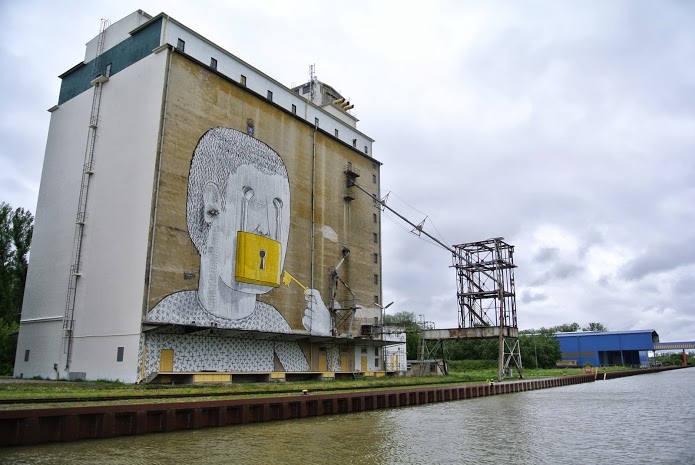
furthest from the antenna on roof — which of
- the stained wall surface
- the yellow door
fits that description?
the yellow door

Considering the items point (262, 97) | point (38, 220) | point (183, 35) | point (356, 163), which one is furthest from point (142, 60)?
point (356, 163)

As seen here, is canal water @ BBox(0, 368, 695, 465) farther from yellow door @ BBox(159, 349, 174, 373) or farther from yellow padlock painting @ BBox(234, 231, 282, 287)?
yellow padlock painting @ BBox(234, 231, 282, 287)

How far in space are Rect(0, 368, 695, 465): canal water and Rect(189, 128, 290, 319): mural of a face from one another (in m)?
14.5

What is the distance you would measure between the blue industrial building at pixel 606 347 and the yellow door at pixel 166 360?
306 ft

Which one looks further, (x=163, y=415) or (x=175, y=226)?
(x=175, y=226)

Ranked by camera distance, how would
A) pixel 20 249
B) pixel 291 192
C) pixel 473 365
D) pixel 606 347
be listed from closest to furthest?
1. pixel 291 192
2. pixel 20 249
3. pixel 473 365
4. pixel 606 347

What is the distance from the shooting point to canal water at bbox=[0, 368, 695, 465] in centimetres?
1490

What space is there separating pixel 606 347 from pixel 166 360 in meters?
102

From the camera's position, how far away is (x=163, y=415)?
18.3 m

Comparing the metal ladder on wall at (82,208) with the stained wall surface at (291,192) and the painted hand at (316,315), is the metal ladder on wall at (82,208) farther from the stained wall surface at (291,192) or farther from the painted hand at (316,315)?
the painted hand at (316,315)

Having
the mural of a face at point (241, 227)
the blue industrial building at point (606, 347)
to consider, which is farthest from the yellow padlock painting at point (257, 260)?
the blue industrial building at point (606, 347)

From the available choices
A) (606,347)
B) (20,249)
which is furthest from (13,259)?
(606,347)

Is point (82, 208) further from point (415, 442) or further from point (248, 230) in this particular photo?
point (415, 442)

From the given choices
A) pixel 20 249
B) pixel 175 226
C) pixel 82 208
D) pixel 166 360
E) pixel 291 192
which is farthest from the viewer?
pixel 20 249
